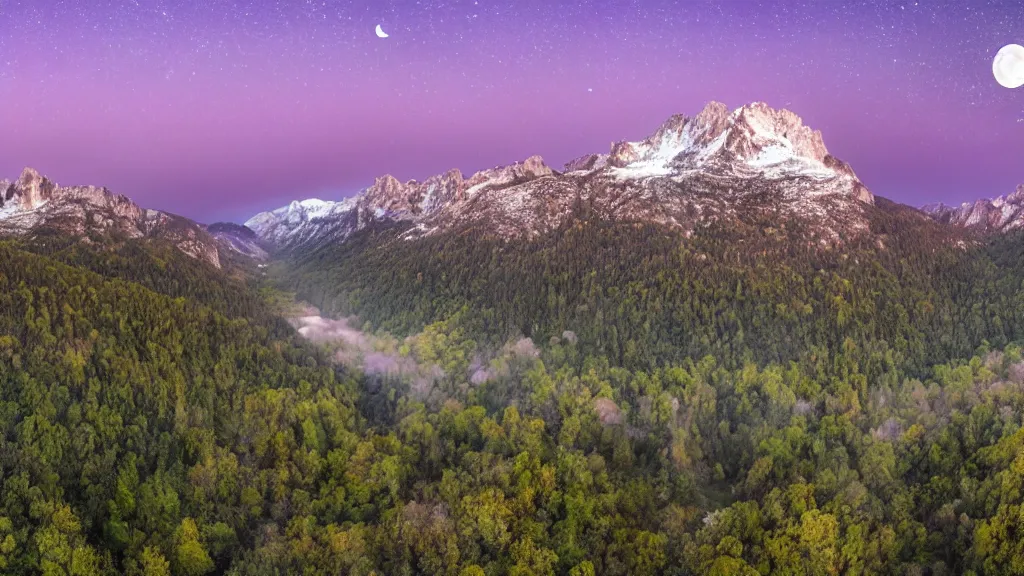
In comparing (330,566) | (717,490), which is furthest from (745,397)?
(330,566)

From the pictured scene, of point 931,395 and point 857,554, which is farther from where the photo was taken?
point 931,395

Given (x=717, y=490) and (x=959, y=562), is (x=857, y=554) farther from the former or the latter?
(x=717, y=490)

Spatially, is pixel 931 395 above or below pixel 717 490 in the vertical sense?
above

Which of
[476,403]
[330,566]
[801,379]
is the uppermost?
[801,379]

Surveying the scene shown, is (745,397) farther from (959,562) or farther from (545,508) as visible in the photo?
(545,508)

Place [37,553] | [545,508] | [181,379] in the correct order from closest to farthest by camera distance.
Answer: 1. [37,553]
2. [545,508]
3. [181,379]

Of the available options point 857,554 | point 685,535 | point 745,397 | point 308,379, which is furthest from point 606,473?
point 308,379

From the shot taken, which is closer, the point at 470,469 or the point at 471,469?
the point at 471,469

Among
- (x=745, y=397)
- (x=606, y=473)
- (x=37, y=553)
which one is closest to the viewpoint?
(x=37, y=553)

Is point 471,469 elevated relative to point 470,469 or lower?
elevated
